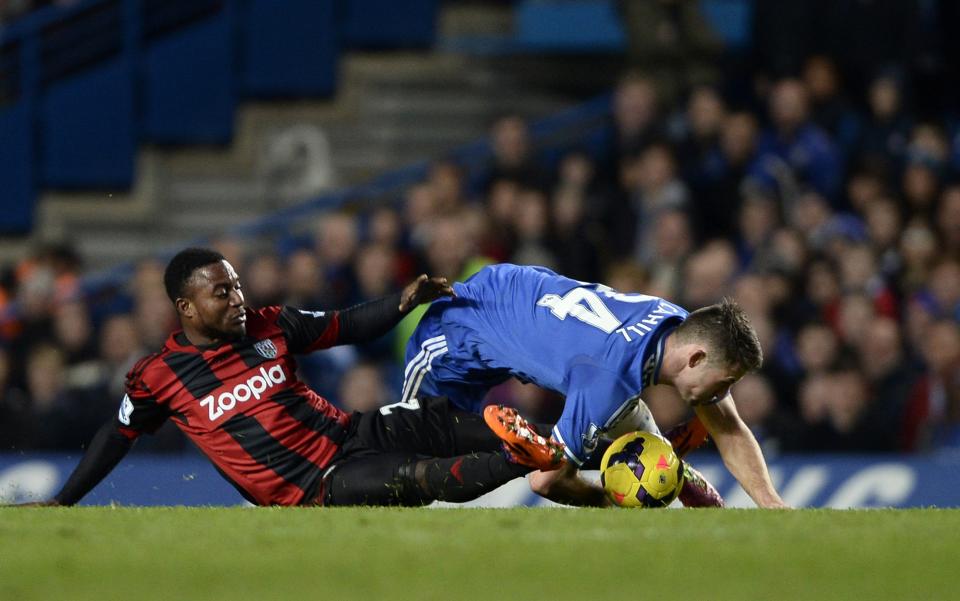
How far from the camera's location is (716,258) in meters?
A: 9.50

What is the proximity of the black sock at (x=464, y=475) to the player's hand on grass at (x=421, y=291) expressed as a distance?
673mm

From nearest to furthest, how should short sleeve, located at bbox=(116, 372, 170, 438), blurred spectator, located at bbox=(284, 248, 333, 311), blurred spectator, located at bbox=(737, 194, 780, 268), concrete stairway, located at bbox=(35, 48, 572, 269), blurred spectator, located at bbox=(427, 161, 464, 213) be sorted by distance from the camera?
1. short sleeve, located at bbox=(116, 372, 170, 438)
2. blurred spectator, located at bbox=(737, 194, 780, 268)
3. blurred spectator, located at bbox=(284, 248, 333, 311)
4. blurred spectator, located at bbox=(427, 161, 464, 213)
5. concrete stairway, located at bbox=(35, 48, 572, 269)

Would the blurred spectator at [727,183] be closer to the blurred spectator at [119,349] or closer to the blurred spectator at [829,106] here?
the blurred spectator at [829,106]

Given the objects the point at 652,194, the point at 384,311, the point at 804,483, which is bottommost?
the point at 804,483

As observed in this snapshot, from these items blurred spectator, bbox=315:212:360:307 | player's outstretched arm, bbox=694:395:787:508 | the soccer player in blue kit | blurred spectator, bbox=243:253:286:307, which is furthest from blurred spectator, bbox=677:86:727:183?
player's outstretched arm, bbox=694:395:787:508

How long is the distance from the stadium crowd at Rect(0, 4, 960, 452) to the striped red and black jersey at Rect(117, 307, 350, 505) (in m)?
3.12

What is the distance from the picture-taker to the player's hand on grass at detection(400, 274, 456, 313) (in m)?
6.20

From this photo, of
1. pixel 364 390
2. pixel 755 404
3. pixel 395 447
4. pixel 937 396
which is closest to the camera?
pixel 395 447

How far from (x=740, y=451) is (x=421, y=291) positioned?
144 centimetres

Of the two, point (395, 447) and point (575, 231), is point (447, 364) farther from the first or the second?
point (575, 231)

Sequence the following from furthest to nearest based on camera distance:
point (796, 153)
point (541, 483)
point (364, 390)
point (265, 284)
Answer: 1. point (796, 153)
2. point (265, 284)
3. point (364, 390)
4. point (541, 483)

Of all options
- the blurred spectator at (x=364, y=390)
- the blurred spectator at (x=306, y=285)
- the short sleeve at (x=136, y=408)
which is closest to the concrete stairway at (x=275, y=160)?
the blurred spectator at (x=306, y=285)

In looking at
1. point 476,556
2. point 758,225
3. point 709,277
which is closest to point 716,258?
point 709,277

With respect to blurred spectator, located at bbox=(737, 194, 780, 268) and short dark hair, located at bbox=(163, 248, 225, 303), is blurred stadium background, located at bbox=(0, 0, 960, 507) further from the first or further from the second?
short dark hair, located at bbox=(163, 248, 225, 303)
